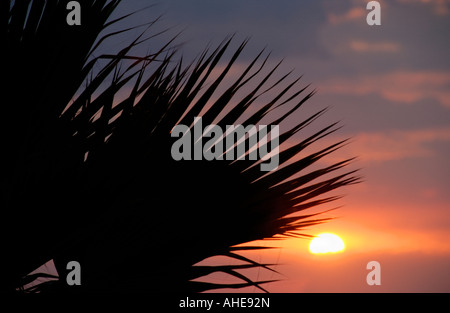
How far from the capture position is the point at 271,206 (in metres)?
3.16

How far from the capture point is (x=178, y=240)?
2855mm

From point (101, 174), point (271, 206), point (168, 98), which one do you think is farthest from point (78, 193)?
point (271, 206)

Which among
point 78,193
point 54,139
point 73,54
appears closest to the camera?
point 78,193

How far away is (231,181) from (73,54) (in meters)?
0.90

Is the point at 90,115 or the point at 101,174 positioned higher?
the point at 90,115

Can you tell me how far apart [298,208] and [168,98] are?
0.85 meters

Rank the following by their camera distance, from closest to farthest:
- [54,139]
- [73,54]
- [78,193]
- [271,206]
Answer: [78,193] → [54,139] → [73,54] → [271,206]

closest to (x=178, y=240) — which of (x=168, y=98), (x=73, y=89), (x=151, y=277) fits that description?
(x=151, y=277)

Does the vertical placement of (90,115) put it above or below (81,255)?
above

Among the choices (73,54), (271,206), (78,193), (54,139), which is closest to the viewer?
(78,193)

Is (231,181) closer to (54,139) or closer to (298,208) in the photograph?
(298,208)
